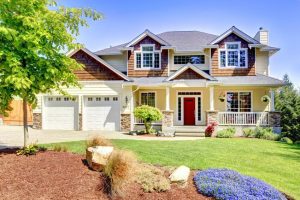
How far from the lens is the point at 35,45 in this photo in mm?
7250

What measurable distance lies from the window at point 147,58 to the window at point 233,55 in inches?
185

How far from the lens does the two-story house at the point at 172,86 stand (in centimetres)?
1909

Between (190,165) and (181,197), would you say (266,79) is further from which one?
(181,197)

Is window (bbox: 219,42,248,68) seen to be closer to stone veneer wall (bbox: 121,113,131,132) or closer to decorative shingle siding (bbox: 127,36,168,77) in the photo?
decorative shingle siding (bbox: 127,36,168,77)

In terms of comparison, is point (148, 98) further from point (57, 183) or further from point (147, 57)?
point (57, 183)

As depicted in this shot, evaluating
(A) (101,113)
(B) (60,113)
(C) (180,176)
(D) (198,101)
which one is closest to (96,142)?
(C) (180,176)

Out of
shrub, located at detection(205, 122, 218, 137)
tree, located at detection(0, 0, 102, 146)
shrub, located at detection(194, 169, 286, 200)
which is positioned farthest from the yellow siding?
shrub, located at detection(194, 169, 286, 200)

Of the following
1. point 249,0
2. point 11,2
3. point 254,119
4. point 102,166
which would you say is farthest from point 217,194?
point 254,119

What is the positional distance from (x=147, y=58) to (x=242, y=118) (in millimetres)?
8070

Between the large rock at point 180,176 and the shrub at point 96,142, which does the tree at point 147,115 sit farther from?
the large rock at point 180,176

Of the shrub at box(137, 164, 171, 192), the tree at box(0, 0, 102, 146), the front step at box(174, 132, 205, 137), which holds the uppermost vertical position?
the tree at box(0, 0, 102, 146)

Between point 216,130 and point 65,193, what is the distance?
13696 mm

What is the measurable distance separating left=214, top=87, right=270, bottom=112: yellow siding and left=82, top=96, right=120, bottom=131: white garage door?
7169mm

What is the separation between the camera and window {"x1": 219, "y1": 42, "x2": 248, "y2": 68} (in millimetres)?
20547
